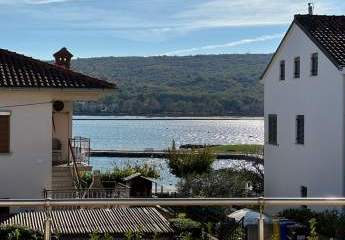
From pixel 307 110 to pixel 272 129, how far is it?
5558 millimetres

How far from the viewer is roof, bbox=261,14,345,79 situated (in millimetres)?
28334

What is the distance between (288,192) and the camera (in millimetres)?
34250

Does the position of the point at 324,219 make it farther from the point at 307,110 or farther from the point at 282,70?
the point at 282,70

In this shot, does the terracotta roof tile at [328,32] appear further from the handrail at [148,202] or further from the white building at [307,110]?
the handrail at [148,202]

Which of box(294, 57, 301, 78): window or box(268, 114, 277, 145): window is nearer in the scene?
box(294, 57, 301, 78): window

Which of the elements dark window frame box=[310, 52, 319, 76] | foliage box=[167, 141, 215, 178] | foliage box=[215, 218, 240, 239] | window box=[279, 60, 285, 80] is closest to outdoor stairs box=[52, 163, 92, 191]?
foliage box=[215, 218, 240, 239]

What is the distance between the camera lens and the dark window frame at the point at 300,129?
105 ft

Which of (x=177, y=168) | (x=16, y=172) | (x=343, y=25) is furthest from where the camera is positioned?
(x=177, y=168)

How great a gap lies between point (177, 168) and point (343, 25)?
78.6 feet

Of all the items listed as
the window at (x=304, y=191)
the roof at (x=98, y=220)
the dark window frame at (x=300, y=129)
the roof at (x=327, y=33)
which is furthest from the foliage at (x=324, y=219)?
the roof at (x=327, y=33)

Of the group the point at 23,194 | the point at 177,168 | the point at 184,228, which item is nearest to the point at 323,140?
the point at 184,228

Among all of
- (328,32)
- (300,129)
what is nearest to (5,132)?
(300,129)

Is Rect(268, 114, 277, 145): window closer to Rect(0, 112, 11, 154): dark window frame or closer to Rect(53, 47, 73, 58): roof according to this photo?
Rect(53, 47, 73, 58): roof

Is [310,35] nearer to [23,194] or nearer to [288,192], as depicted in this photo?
[288,192]
